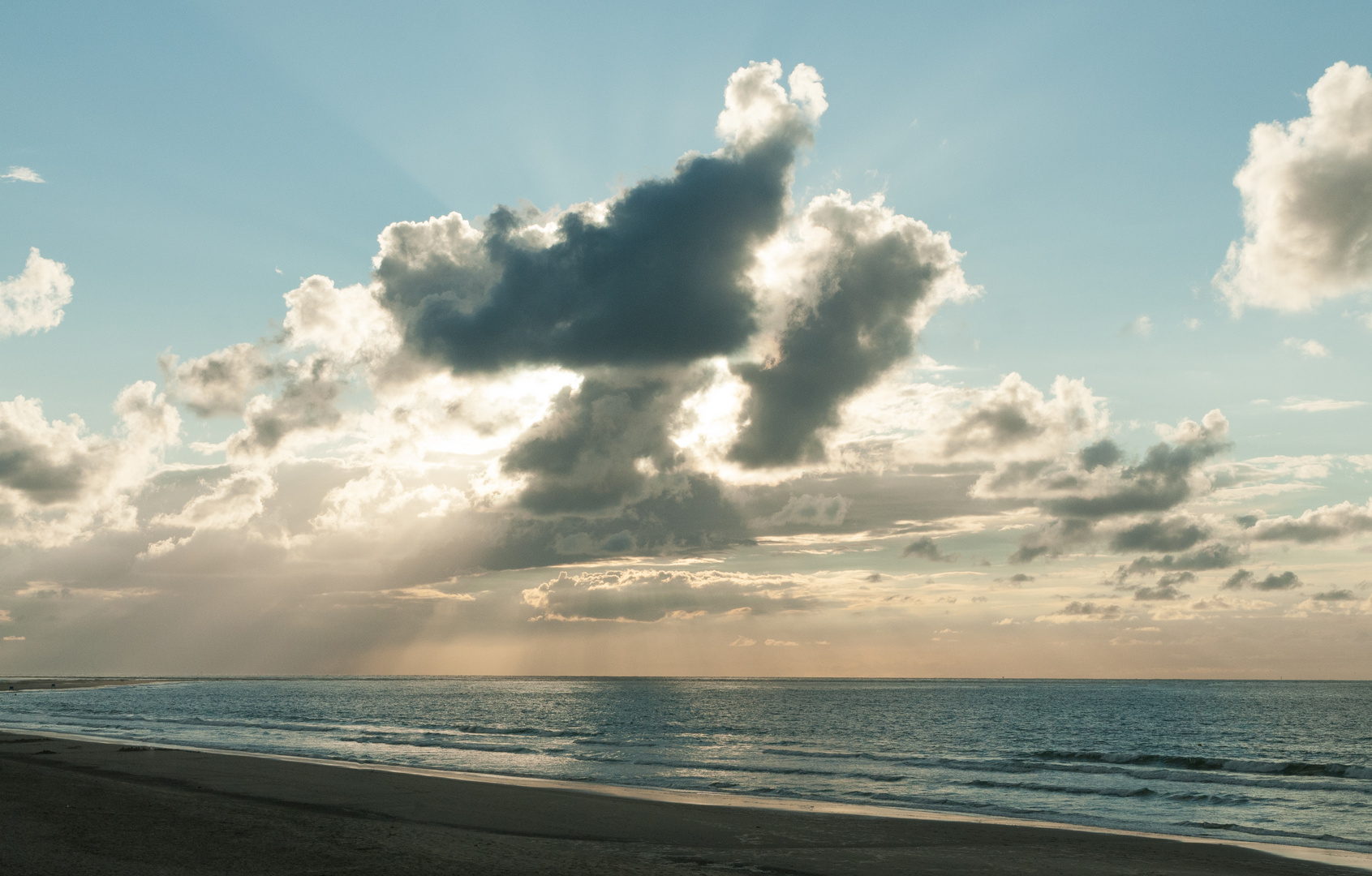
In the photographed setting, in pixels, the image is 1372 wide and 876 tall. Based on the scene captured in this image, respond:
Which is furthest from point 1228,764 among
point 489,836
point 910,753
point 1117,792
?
point 489,836

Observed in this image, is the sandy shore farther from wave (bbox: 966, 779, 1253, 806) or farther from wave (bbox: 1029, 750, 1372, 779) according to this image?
wave (bbox: 1029, 750, 1372, 779)

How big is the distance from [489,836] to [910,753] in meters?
44.1

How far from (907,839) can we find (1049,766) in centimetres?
3326

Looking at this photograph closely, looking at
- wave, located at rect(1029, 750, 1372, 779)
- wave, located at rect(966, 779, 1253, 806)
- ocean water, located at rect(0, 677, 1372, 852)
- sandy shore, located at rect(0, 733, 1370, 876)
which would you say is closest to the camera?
sandy shore, located at rect(0, 733, 1370, 876)

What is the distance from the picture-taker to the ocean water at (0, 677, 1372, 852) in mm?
34312

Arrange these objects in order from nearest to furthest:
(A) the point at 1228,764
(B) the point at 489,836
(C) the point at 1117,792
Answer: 1. (B) the point at 489,836
2. (C) the point at 1117,792
3. (A) the point at 1228,764

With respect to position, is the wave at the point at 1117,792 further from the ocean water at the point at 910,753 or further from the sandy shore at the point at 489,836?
the sandy shore at the point at 489,836

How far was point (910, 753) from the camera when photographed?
5891 cm

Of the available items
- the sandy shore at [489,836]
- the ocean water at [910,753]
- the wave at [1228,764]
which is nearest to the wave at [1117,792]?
the ocean water at [910,753]

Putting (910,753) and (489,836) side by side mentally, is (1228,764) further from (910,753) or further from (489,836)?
(489,836)

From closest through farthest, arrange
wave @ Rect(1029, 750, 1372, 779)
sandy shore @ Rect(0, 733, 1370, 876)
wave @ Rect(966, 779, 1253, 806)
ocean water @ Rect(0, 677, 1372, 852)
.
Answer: sandy shore @ Rect(0, 733, 1370, 876), ocean water @ Rect(0, 677, 1372, 852), wave @ Rect(966, 779, 1253, 806), wave @ Rect(1029, 750, 1372, 779)

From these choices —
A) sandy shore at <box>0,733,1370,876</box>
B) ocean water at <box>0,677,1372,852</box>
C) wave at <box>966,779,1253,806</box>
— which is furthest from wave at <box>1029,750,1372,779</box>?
sandy shore at <box>0,733,1370,876</box>

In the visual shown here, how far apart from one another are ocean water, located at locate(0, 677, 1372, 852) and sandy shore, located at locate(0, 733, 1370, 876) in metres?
6.85

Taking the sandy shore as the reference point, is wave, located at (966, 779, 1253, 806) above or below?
below
